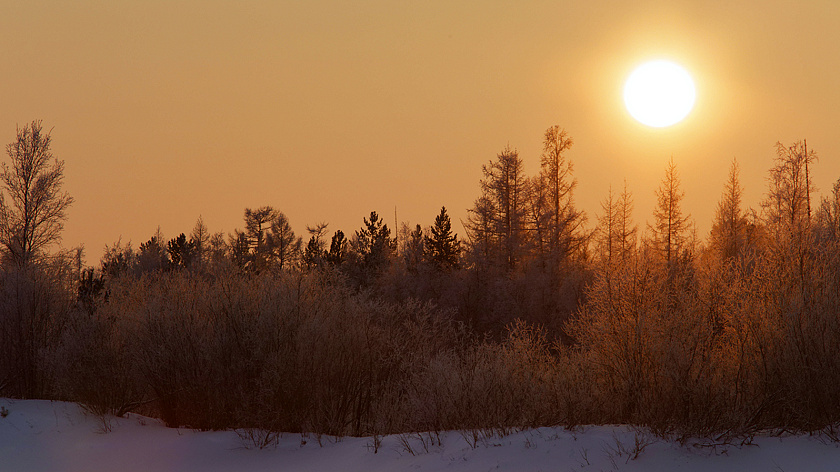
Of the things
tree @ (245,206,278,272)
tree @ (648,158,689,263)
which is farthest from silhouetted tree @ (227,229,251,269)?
tree @ (648,158,689,263)

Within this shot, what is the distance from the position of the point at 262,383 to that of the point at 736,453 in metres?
10.9

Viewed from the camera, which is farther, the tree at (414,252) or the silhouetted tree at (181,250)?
the silhouetted tree at (181,250)

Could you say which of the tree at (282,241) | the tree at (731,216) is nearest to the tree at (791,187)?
the tree at (731,216)

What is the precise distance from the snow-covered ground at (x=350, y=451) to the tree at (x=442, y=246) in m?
30.8

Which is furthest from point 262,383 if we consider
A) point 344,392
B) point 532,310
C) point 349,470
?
point 532,310

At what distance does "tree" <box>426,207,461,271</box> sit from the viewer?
51.5 metres

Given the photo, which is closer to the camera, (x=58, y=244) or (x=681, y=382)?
(x=681, y=382)

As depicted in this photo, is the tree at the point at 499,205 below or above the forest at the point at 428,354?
above

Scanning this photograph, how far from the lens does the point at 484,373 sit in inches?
776

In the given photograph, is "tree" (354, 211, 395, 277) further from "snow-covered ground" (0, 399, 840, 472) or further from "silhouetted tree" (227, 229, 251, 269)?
"snow-covered ground" (0, 399, 840, 472)

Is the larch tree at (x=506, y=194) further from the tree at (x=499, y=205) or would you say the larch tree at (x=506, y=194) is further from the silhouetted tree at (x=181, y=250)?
the silhouetted tree at (x=181, y=250)

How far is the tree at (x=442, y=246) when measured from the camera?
51500 millimetres

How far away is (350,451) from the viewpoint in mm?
17688

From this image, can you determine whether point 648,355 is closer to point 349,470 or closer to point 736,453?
point 736,453
